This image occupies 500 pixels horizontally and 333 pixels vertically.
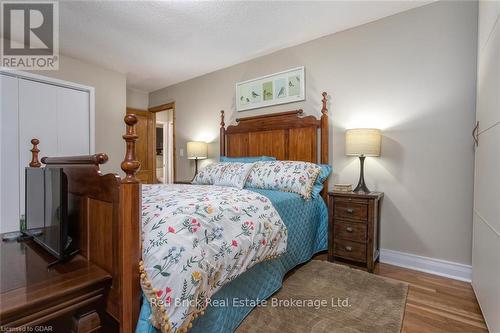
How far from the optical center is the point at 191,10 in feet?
7.47

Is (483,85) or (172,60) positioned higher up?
(172,60)

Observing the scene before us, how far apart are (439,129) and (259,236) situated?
6.32 feet

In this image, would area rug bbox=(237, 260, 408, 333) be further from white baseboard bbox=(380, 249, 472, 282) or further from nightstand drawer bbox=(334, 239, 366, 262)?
white baseboard bbox=(380, 249, 472, 282)

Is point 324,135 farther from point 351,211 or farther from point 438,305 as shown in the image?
point 438,305

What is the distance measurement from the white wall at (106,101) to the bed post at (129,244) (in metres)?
3.19

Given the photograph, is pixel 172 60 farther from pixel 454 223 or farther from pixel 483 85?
pixel 454 223

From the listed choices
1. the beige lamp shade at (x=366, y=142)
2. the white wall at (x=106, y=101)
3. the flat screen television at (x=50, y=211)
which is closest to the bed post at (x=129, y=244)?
the flat screen television at (x=50, y=211)

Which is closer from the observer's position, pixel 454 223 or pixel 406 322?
pixel 406 322

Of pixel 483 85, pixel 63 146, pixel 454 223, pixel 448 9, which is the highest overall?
pixel 448 9

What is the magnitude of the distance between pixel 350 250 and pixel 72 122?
146 inches

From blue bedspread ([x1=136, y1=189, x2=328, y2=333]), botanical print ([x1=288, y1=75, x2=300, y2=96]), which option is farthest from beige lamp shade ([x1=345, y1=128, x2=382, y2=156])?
botanical print ([x1=288, y1=75, x2=300, y2=96])

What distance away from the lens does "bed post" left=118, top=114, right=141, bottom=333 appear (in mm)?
943

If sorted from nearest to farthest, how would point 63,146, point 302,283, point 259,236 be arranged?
point 259,236
point 302,283
point 63,146

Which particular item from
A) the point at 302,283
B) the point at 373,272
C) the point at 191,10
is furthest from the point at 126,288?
the point at 191,10
